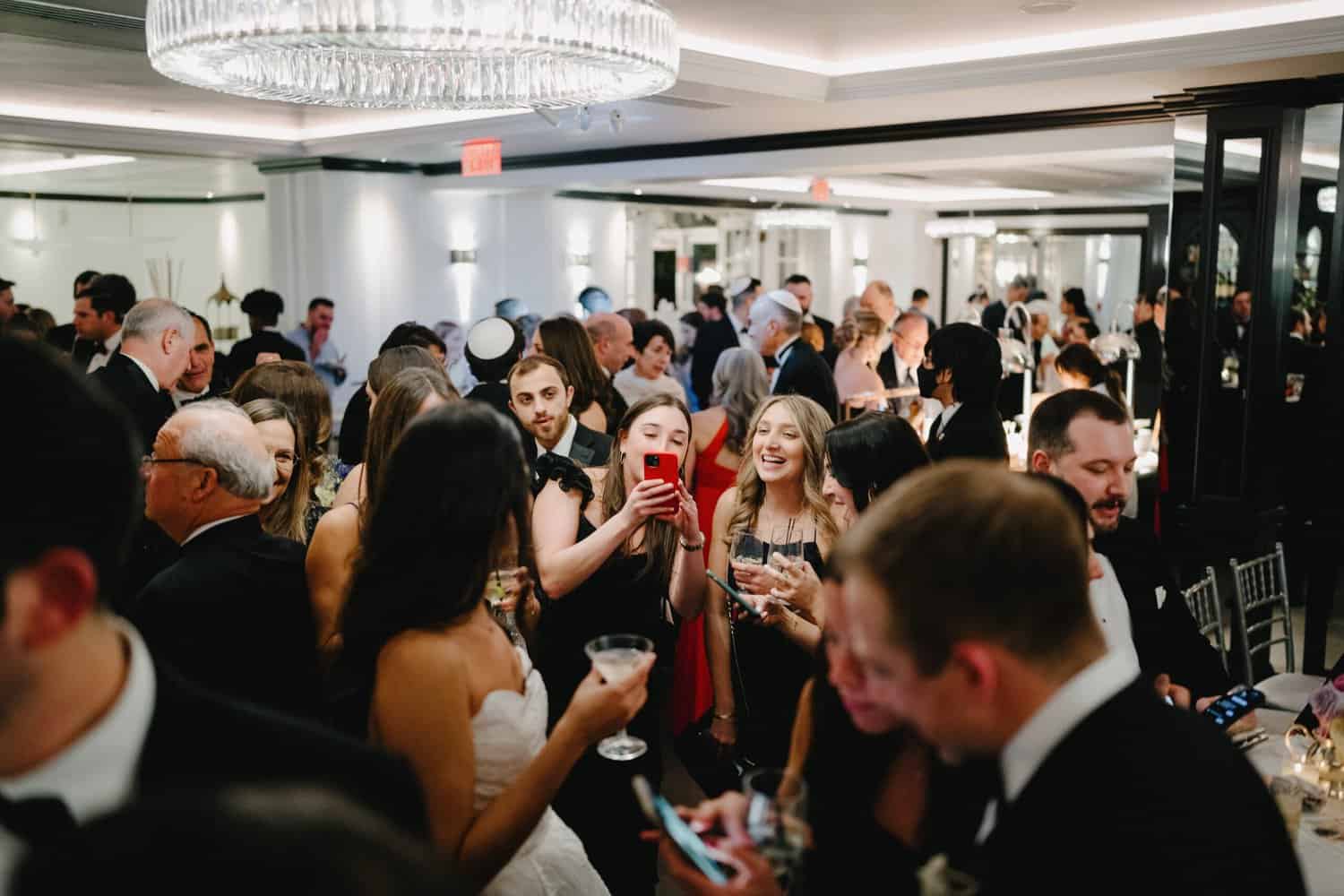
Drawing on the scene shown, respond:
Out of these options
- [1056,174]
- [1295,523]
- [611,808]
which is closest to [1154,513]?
[1295,523]

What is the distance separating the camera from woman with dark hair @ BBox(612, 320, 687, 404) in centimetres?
566

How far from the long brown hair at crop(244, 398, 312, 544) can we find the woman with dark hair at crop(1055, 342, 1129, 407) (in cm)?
392

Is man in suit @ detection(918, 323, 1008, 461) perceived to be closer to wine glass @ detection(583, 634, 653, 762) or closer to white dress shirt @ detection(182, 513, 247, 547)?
wine glass @ detection(583, 634, 653, 762)

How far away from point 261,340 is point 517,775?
463 centimetres

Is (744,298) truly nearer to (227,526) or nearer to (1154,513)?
(1154,513)

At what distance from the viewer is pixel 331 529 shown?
2.09m

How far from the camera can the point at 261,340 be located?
566cm

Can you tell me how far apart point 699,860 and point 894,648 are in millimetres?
345

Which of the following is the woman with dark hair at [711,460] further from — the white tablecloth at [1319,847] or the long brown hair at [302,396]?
the white tablecloth at [1319,847]

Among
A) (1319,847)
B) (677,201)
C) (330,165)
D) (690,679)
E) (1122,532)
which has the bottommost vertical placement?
(690,679)

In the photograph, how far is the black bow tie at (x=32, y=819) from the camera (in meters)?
0.85

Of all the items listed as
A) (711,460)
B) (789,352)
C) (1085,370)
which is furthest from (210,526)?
(1085,370)

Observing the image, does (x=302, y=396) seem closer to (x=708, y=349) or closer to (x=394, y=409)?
(x=394, y=409)

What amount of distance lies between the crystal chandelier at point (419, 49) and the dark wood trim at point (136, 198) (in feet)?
33.2
